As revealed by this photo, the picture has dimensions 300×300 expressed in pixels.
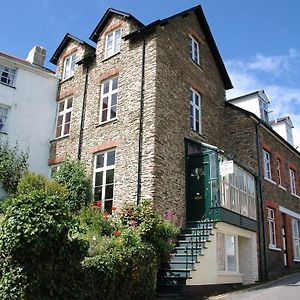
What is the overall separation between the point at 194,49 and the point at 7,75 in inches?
386

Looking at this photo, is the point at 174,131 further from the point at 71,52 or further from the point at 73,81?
the point at 71,52

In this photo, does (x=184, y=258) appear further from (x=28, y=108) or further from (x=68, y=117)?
(x=28, y=108)

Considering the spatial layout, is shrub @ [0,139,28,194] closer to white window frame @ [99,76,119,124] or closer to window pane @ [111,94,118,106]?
white window frame @ [99,76,119,124]

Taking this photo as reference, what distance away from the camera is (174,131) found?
49.9ft

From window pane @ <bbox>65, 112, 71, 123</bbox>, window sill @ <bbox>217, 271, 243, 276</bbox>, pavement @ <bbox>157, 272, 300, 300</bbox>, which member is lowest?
pavement @ <bbox>157, 272, 300, 300</bbox>

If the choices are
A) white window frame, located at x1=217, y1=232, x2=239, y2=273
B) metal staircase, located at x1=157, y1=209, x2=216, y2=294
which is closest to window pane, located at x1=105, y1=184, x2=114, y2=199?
metal staircase, located at x1=157, y1=209, x2=216, y2=294

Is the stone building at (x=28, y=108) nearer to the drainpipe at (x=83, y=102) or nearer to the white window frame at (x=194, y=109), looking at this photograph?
the drainpipe at (x=83, y=102)

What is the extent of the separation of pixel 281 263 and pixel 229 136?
6857 millimetres

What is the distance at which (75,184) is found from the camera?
50.5 feet

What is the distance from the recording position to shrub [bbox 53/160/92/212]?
15.2 m

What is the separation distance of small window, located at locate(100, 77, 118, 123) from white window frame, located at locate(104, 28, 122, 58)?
4.99 ft

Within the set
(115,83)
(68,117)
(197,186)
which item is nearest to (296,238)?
(197,186)

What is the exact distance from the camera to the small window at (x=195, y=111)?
16.9m

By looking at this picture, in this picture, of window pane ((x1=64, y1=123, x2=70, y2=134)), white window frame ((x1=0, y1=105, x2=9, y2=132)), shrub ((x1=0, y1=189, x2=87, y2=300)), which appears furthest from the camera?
window pane ((x1=64, y1=123, x2=70, y2=134))
